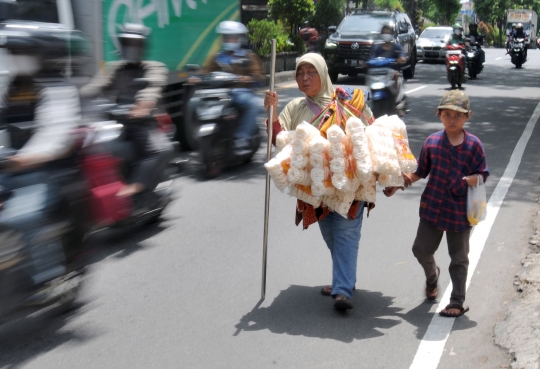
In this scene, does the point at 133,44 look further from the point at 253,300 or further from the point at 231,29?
the point at 253,300

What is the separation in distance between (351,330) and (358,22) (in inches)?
746

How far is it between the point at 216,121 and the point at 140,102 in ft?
8.71

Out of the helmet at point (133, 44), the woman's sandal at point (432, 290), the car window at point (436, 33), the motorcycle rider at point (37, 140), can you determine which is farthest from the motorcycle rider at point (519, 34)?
the motorcycle rider at point (37, 140)

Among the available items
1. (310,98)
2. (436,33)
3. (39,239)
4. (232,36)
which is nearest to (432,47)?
(436,33)

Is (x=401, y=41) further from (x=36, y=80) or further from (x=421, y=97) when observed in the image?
(x=36, y=80)

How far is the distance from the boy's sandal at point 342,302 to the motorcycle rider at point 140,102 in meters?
2.33

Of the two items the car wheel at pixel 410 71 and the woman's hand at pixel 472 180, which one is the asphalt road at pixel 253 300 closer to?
the woman's hand at pixel 472 180

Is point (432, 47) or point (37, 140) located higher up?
point (37, 140)

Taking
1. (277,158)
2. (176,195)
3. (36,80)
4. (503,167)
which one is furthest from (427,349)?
(503,167)

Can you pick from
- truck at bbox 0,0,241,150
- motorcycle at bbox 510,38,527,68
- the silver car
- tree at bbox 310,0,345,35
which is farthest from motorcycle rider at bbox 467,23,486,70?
truck at bbox 0,0,241,150

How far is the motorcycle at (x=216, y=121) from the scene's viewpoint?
9867mm

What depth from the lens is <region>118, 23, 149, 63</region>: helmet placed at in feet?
25.6

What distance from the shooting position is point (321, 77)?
5305 mm

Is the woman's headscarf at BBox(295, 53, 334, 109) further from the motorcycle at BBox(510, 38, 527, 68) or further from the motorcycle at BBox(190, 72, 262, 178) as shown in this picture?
the motorcycle at BBox(510, 38, 527, 68)
